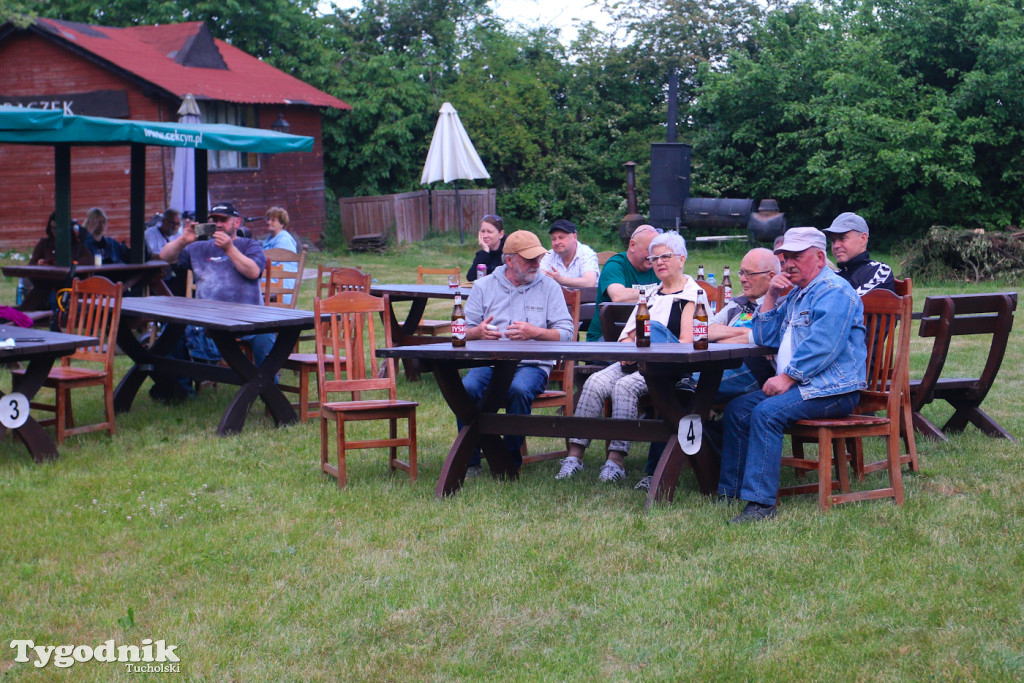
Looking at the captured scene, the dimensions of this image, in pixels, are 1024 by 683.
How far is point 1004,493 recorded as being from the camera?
5.38 meters

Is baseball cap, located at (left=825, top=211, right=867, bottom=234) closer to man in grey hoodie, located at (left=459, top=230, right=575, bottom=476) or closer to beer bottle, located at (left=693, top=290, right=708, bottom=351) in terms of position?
beer bottle, located at (left=693, top=290, right=708, bottom=351)

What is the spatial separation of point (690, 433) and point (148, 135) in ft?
23.4

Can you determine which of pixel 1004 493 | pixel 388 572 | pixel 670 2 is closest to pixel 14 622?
pixel 388 572

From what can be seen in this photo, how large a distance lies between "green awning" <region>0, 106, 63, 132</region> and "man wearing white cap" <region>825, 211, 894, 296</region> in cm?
694

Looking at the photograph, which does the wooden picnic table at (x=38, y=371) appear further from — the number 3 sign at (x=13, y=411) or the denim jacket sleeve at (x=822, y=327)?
the denim jacket sleeve at (x=822, y=327)

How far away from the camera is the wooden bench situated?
6242mm

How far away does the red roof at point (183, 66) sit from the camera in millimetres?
22344

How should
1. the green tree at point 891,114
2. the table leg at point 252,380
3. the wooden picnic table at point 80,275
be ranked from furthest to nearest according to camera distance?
the green tree at point 891,114, the wooden picnic table at point 80,275, the table leg at point 252,380

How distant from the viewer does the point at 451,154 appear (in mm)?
20344

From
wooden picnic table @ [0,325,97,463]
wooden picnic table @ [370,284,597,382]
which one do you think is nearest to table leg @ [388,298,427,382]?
wooden picnic table @ [370,284,597,382]

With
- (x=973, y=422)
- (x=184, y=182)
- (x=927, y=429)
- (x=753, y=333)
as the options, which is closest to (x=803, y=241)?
(x=753, y=333)

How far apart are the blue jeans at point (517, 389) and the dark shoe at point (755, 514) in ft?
4.98

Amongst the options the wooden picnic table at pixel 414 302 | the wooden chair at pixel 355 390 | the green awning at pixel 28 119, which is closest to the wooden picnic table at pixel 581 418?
the wooden chair at pixel 355 390

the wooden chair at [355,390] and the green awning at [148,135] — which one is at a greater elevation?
the green awning at [148,135]
